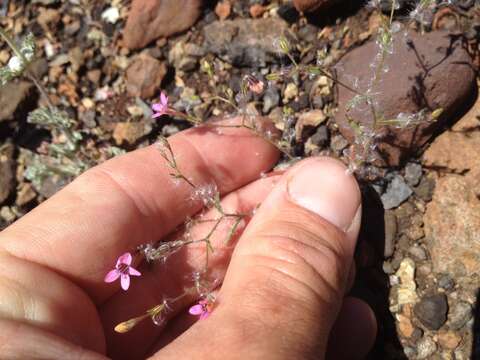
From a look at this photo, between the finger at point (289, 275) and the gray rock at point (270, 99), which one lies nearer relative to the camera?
the finger at point (289, 275)

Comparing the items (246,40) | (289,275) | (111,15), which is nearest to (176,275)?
(289,275)

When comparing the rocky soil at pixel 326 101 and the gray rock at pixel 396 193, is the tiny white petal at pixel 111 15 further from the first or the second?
the gray rock at pixel 396 193

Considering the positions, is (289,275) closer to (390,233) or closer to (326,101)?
→ (390,233)

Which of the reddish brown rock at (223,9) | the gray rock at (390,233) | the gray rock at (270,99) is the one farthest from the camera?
the reddish brown rock at (223,9)

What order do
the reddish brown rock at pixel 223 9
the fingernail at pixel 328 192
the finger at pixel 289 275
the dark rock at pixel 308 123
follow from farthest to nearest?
1. the reddish brown rock at pixel 223 9
2. the dark rock at pixel 308 123
3. the fingernail at pixel 328 192
4. the finger at pixel 289 275

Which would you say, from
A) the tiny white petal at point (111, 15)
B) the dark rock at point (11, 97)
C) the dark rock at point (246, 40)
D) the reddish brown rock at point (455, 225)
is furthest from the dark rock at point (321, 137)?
the dark rock at point (11, 97)

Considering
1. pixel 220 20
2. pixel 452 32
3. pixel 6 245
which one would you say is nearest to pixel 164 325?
pixel 6 245
